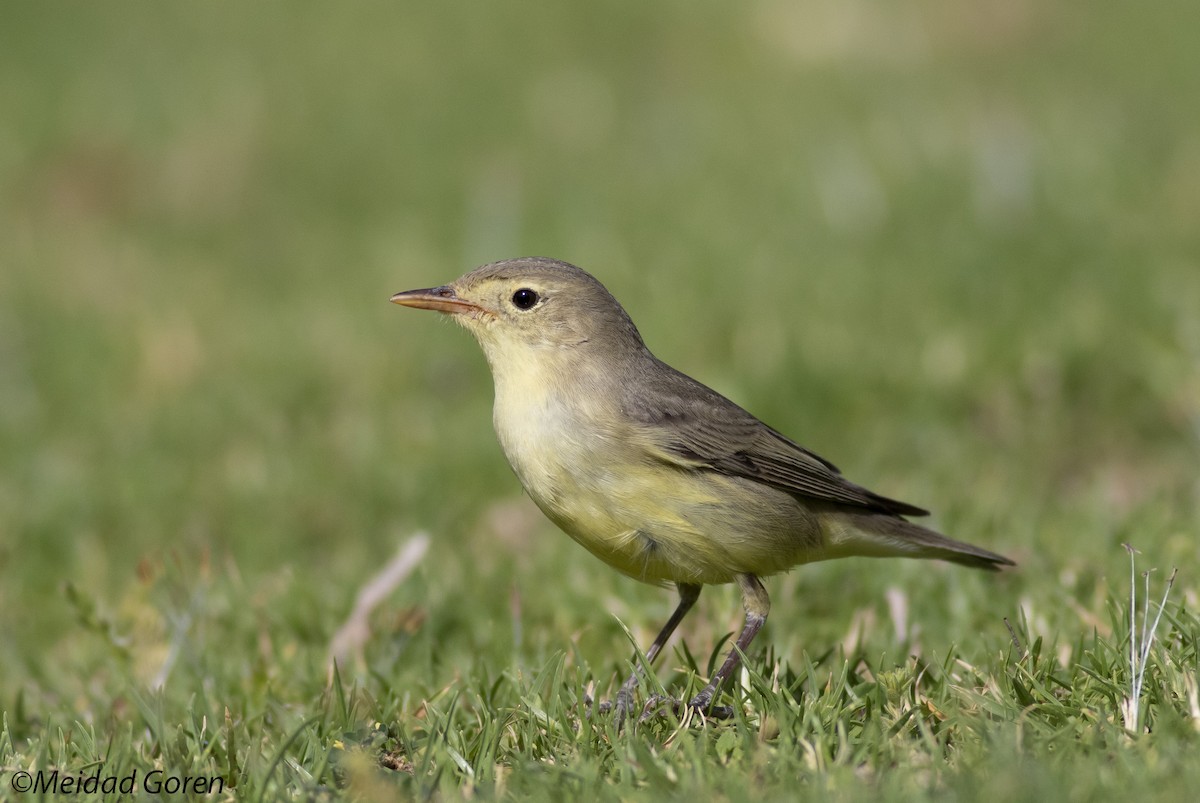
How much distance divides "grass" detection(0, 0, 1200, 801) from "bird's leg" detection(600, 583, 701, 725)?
84 mm

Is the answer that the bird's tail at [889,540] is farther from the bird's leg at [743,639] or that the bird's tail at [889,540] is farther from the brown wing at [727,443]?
the bird's leg at [743,639]

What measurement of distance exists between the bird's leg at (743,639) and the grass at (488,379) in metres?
0.08

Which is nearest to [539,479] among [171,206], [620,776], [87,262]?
[620,776]

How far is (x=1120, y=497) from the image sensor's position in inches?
261

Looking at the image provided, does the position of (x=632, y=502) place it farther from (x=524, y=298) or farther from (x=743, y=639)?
(x=524, y=298)

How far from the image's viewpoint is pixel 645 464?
4.63 m

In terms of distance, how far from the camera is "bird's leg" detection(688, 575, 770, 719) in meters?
4.22

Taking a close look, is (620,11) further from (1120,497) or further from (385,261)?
(1120,497)

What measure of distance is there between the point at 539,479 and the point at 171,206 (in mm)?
8134

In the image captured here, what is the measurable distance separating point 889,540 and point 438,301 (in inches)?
69.7

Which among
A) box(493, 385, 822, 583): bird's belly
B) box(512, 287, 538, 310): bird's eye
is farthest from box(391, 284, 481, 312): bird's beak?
box(493, 385, 822, 583): bird's belly

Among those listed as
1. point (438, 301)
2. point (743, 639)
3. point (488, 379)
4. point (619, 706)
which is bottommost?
point (619, 706)

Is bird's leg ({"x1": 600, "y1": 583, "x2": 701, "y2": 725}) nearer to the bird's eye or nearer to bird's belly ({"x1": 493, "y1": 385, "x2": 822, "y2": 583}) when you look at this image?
bird's belly ({"x1": 493, "y1": 385, "x2": 822, "y2": 583})

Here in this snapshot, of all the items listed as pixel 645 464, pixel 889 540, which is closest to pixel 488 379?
pixel 889 540
